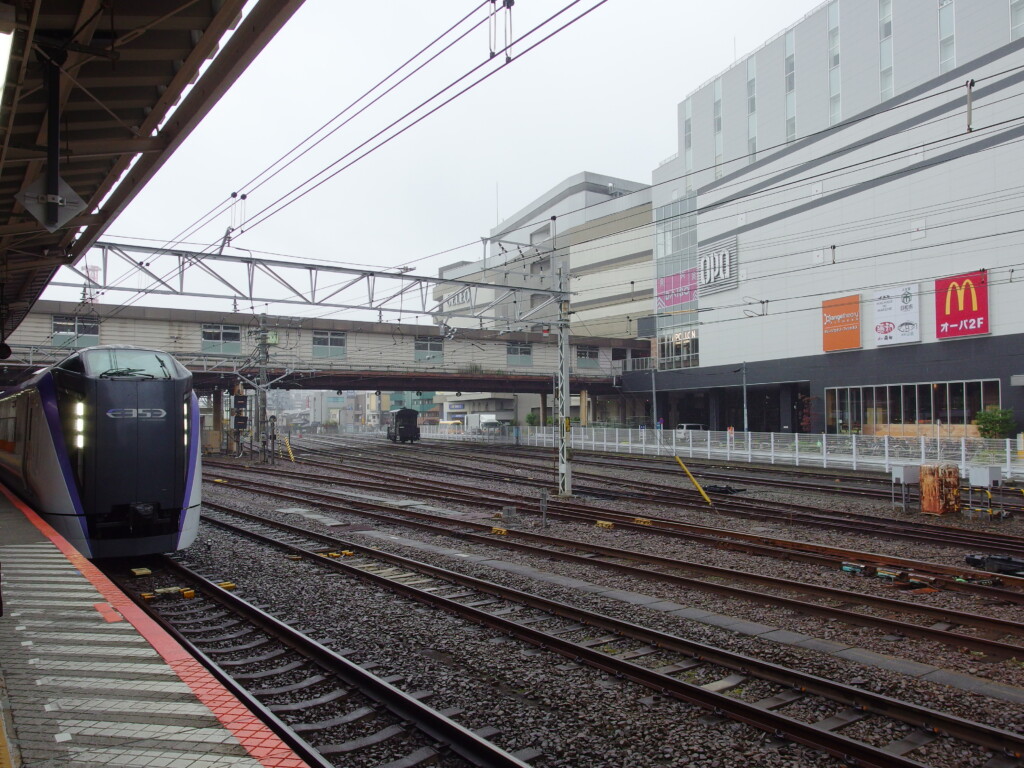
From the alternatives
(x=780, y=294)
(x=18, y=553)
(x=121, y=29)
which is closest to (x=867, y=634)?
(x=121, y=29)

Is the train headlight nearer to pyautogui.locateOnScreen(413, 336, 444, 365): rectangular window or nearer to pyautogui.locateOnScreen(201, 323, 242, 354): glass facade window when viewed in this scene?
pyautogui.locateOnScreen(201, 323, 242, 354): glass facade window

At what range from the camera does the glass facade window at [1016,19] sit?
3084cm

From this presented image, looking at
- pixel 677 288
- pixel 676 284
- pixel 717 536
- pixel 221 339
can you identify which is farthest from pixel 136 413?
pixel 676 284

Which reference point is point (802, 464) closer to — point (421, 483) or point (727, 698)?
point (421, 483)

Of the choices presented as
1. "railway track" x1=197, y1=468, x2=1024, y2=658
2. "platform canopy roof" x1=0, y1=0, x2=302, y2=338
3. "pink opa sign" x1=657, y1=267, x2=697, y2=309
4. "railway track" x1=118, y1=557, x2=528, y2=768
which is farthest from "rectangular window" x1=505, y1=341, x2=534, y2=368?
"railway track" x1=118, y1=557, x2=528, y2=768

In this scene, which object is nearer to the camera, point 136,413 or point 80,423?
point 80,423

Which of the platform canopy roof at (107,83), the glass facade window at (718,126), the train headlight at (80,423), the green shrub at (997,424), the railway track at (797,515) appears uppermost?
the glass facade window at (718,126)

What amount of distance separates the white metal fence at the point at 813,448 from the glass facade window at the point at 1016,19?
18440 mm

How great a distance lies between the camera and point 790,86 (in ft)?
139

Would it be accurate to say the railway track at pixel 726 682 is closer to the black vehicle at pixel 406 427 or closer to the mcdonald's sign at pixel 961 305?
the mcdonald's sign at pixel 961 305

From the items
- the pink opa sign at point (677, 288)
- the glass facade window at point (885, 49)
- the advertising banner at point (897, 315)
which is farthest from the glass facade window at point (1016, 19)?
the pink opa sign at point (677, 288)

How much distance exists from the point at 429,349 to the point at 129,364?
38.4 metres

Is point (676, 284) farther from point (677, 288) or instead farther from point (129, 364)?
point (129, 364)

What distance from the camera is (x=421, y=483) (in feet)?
82.8
